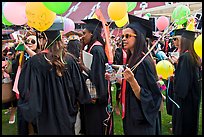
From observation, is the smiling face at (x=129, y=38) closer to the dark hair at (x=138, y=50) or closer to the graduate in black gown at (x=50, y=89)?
the dark hair at (x=138, y=50)

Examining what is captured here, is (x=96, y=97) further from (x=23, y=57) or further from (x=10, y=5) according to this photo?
(x=10, y=5)

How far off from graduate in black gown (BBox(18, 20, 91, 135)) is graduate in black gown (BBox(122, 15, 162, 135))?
631mm

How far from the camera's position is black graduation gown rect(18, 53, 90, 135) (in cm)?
297

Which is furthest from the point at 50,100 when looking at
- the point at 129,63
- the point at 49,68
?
the point at 129,63

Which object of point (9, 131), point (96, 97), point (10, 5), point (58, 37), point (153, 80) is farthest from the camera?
point (9, 131)

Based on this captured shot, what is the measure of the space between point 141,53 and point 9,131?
326cm

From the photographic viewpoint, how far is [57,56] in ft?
10.2

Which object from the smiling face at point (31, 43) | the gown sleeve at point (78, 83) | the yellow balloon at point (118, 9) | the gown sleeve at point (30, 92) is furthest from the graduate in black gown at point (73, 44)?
the gown sleeve at point (30, 92)

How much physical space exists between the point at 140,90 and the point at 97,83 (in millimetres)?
1073

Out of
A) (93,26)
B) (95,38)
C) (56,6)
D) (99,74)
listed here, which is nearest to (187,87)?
(99,74)

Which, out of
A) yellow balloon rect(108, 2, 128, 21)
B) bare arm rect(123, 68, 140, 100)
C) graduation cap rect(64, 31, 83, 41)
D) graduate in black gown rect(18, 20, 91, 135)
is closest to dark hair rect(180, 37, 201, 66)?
yellow balloon rect(108, 2, 128, 21)

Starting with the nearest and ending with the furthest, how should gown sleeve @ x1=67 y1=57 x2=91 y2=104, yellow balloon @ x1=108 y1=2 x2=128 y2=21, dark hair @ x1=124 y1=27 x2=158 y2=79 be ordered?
dark hair @ x1=124 y1=27 x2=158 y2=79, gown sleeve @ x1=67 y1=57 x2=91 y2=104, yellow balloon @ x1=108 y1=2 x2=128 y2=21

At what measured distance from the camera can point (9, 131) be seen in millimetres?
5207

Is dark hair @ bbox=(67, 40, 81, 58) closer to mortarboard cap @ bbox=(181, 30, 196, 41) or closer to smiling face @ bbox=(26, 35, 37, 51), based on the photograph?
smiling face @ bbox=(26, 35, 37, 51)
